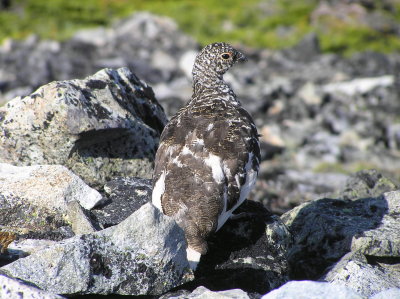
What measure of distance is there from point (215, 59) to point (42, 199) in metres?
3.30

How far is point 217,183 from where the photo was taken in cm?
611

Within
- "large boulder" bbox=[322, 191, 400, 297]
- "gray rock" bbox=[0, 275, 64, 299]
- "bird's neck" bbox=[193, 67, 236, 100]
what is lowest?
"large boulder" bbox=[322, 191, 400, 297]

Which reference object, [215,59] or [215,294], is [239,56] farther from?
[215,294]

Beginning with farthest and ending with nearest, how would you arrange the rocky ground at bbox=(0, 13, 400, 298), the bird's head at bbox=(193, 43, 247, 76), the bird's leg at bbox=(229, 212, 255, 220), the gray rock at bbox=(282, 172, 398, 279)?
the bird's head at bbox=(193, 43, 247, 76), the gray rock at bbox=(282, 172, 398, 279), the bird's leg at bbox=(229, 212, 255, 220), the rocky ground at bbox=(0, 13, 400, 298)

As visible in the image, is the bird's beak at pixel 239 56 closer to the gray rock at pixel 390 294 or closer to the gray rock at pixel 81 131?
the gray rock at pixel 81 131

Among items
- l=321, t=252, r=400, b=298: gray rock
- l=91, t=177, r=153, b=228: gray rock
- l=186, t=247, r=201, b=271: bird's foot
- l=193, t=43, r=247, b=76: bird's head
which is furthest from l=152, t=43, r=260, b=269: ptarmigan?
l=321, t=252, r=400, b=298: gray rock

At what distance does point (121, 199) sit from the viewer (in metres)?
7.10

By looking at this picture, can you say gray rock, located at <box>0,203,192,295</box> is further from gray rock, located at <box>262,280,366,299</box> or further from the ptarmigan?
gray rock, located at <box>262,280,366,299</box>

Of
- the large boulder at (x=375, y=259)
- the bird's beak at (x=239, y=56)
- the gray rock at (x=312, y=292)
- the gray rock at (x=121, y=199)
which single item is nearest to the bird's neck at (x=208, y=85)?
the bird's beak at (x=239, y=56)

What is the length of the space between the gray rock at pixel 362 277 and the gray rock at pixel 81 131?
3005mm

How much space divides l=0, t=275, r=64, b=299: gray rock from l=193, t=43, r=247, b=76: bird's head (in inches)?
180

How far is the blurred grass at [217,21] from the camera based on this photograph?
36.5m

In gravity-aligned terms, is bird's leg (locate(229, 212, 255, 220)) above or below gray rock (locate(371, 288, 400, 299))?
below

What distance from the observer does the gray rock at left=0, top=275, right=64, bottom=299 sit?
15.0ft
